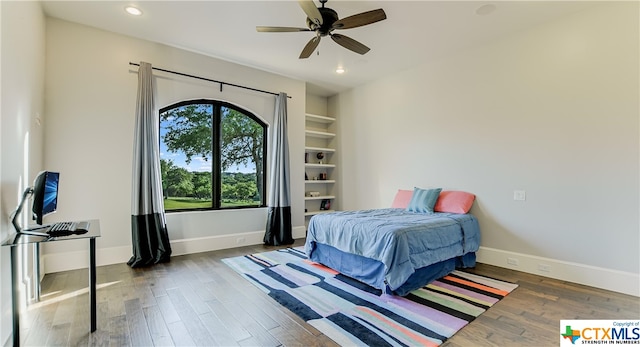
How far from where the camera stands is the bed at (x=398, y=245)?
2.91 meters

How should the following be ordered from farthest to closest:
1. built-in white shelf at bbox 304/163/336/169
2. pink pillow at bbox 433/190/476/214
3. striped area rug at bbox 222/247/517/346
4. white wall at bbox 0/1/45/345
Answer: built-in white shelf at bbox 304/163/336/169 → pink pillow at bbox 433/190/476/214 → striped area rug at bbox 222/247/517/346 → white wall at bbox 0/1/45/345

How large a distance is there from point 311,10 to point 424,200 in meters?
2.99

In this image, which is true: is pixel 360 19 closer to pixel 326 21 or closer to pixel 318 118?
pixel 326 21

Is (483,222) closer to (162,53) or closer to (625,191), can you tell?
(625,191)

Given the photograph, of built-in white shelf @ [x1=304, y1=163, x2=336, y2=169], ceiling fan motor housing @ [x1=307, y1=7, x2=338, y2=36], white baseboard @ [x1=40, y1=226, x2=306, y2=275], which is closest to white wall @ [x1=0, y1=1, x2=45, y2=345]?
white baseboard @ [x1=40, y1=226, x2=306, y2=275]

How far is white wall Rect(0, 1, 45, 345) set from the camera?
2.08 metres

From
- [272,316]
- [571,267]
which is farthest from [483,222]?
[272,316]

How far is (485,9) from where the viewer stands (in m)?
3.29

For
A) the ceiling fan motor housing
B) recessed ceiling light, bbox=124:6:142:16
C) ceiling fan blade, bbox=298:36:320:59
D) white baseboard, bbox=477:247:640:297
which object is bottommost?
white baseboard, bbox=477:247:640:297

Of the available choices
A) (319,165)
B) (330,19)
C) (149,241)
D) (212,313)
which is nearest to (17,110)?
(149,241)

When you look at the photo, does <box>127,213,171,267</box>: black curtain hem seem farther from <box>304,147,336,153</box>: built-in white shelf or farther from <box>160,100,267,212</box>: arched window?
A: <box>304,147,336,153</box>: built-in white shelf

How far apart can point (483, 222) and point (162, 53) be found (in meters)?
5.16

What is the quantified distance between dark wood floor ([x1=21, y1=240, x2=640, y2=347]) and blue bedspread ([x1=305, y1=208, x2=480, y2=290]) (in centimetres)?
67

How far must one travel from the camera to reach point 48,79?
3582 millimetres
